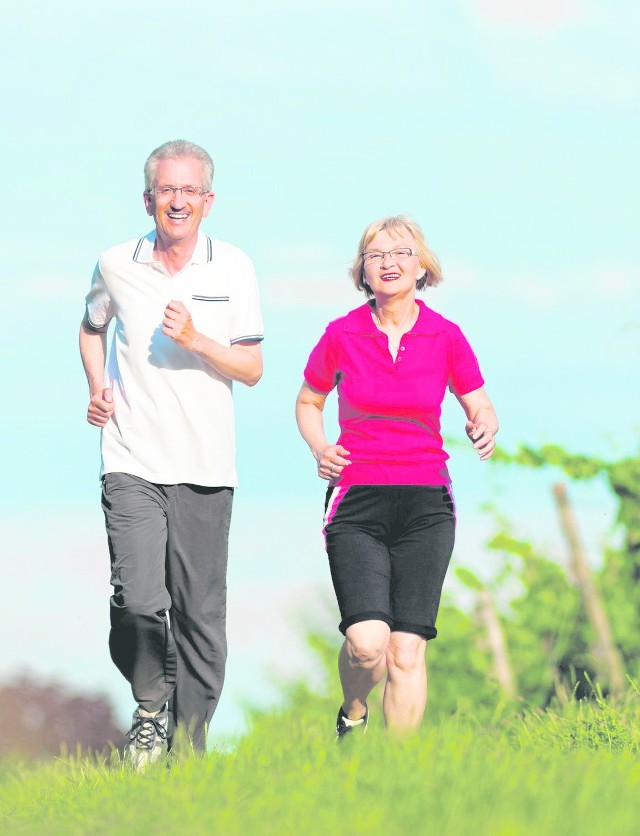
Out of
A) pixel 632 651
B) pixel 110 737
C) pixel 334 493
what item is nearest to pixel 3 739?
pixel 110 737

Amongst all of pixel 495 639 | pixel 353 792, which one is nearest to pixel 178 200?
pixel 353 792

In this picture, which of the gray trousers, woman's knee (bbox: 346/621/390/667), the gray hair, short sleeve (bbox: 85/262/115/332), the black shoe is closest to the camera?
woman's knee (bbox: 346/621/390/667)

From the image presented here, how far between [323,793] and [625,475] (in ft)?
24.4

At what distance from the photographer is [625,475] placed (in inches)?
460

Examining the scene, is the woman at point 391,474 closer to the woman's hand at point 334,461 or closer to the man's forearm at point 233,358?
the woman's hand at point 334,461

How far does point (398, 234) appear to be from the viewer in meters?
6.18

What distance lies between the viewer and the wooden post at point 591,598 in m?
11.5

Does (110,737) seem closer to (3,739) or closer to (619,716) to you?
(3,739)

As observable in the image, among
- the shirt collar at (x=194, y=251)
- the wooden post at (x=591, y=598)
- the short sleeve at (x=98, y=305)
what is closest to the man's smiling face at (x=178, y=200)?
the shirt collar at (x=194, y=251)

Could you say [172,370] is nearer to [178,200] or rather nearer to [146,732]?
[178,200]

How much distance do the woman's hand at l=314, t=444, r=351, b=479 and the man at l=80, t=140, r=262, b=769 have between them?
675 mm

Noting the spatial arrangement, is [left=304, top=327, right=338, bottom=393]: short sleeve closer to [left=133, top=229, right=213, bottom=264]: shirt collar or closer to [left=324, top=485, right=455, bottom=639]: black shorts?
[left=324, top=485, right=455, bottom=639]: black shorts

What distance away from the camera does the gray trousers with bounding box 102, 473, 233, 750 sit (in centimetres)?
638

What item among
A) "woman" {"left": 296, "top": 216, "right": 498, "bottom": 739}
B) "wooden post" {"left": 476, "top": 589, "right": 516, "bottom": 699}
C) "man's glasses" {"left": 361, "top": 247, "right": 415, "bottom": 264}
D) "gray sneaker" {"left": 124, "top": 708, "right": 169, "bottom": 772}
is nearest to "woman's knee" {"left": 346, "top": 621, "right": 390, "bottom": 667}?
"woman" {"left": 296, "top": 216, "right": 498, "bottom": 739}
